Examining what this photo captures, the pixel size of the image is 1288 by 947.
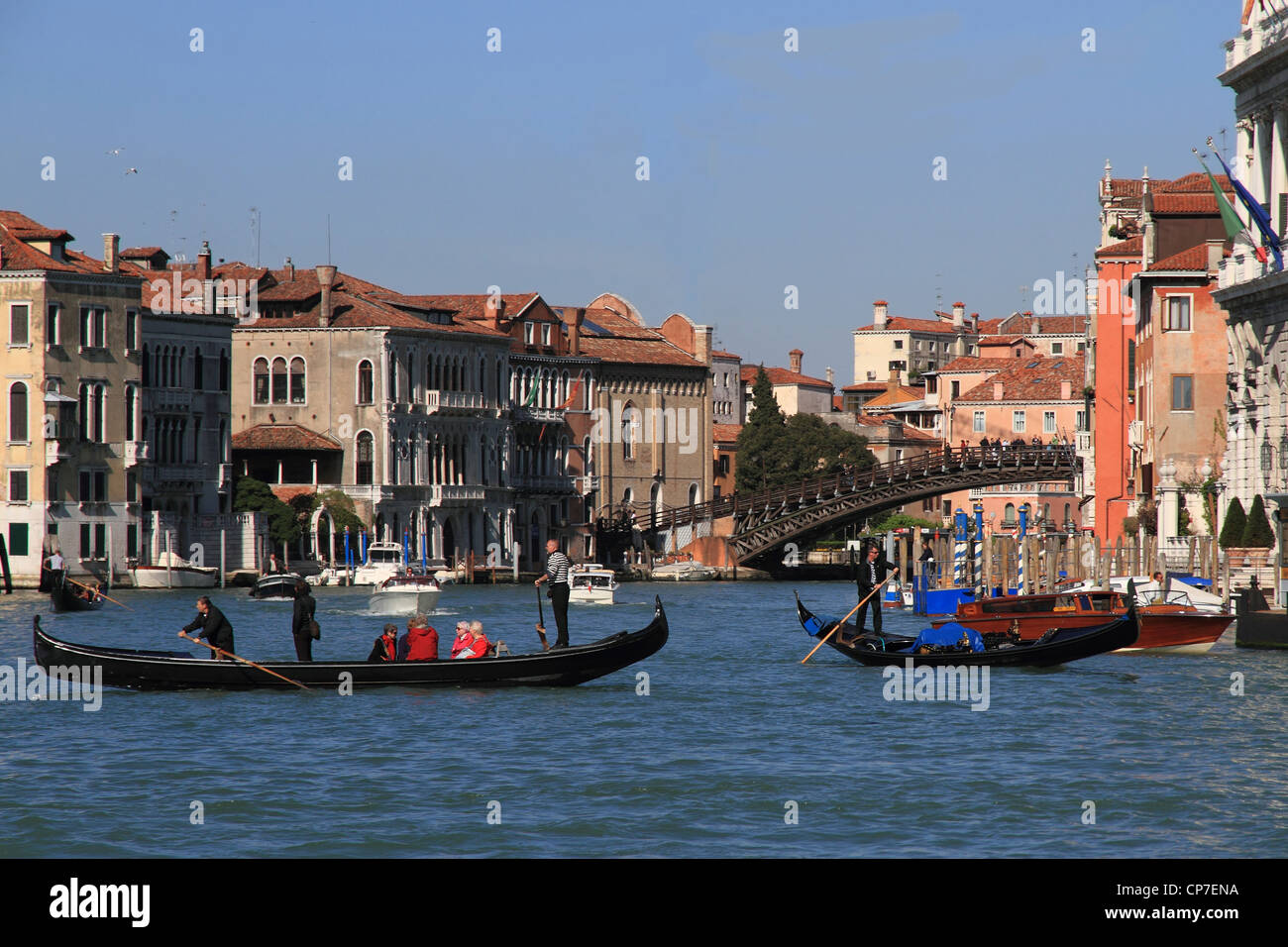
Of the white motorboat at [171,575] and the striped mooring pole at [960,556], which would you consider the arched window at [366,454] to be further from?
the striped mooring pole at [960,556]

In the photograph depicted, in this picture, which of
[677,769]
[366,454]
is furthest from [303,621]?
[366,454]

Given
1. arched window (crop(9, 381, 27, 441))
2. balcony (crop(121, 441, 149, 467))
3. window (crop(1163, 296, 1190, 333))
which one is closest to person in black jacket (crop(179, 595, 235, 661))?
window (crop(1163, 296, 1190, 333))

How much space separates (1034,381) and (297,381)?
107ft

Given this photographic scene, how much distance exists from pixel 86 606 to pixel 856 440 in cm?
4647

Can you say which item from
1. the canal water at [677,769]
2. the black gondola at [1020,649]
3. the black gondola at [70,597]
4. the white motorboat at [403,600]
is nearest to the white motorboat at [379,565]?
the white motorboat at [403,600]

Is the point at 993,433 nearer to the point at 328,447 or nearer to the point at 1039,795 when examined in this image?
the point at 328,447

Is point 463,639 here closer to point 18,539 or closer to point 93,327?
point 18,539

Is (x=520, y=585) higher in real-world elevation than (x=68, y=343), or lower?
lower

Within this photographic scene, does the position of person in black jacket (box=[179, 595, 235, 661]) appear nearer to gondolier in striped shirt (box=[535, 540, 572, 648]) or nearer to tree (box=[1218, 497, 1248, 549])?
gondolier in striped shirt (box=[535, 540, 572, 648])

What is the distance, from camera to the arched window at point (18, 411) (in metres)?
48.0

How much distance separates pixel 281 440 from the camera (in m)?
60.1

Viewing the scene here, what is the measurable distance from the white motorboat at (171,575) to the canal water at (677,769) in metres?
25.9

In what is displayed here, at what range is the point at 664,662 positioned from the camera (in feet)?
90.2
